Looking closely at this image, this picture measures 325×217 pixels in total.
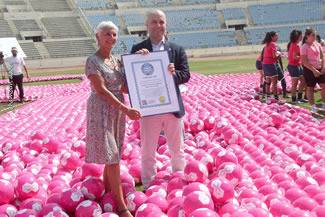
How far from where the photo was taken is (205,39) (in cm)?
4350

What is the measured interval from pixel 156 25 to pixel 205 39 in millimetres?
40839

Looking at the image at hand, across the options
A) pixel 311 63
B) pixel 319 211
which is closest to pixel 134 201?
pixel 319 211

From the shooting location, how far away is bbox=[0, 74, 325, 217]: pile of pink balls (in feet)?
10.5

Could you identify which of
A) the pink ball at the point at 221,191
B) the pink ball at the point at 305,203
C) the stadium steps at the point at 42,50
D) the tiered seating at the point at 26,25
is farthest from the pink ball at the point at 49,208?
the tiered seating at the point at 26,25

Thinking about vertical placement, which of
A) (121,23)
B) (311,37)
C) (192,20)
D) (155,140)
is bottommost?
(155,140)

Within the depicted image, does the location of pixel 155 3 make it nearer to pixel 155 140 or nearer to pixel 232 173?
pixel 155 140

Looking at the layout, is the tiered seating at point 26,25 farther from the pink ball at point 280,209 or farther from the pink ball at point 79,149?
the pink ball at point 280,209

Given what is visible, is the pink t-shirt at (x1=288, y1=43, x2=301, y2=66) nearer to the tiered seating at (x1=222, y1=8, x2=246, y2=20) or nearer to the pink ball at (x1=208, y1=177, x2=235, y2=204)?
the pink ball at (x1=208, y1=177, x2=235, y2=204)

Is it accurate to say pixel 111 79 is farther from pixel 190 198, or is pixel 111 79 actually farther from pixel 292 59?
pixel 292 59

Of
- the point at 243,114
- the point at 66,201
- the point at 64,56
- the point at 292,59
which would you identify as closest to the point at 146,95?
the point at 66,201

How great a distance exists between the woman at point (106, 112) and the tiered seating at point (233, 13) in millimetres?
46046

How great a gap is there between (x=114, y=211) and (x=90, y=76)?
1.30 metres

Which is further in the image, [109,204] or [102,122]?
[109,204]

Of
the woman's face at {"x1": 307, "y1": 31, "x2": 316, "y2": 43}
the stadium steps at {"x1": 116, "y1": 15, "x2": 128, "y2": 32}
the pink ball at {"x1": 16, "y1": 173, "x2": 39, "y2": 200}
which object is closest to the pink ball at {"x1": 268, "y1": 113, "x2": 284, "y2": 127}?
the woman's face at {"x1": 307, "y1": 31, "x2": 316, "y2": 43}
